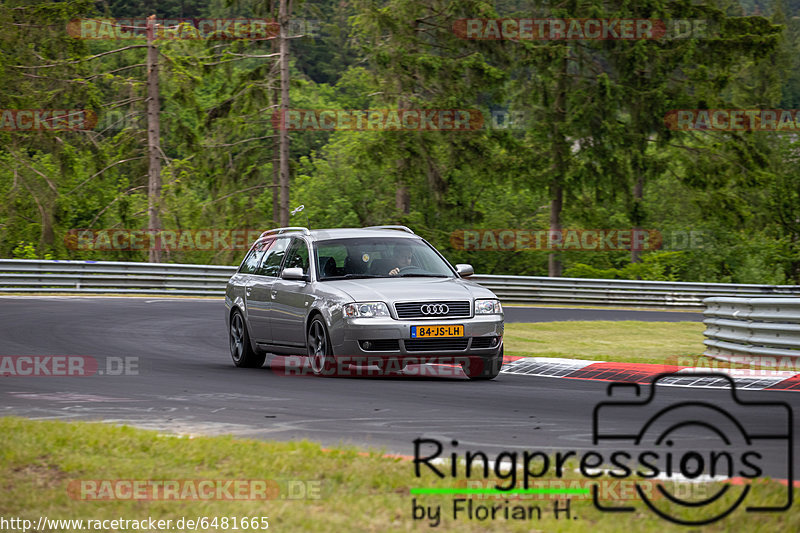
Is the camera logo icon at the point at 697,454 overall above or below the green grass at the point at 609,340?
above

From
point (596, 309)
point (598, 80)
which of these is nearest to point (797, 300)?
point (596, 309)

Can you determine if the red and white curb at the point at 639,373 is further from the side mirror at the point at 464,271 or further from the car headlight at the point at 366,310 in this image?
the car headlight at the point at 366,310

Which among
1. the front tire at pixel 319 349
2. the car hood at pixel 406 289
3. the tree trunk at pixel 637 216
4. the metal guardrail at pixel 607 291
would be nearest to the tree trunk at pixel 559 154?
the tree trunk at pixel 637 216

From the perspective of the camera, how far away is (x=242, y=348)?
13461 mm

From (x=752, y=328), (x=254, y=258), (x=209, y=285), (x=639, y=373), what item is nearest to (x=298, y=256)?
(x=254, y=258)

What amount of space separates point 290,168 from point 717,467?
113 feet

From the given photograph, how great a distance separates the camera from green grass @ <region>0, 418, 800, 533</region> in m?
4.79

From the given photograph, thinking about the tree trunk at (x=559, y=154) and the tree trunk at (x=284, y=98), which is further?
the tree trunk at (x=559, y=154)

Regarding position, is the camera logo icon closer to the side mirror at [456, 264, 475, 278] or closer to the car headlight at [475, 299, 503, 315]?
the car headlight at [475, 299, 503, 315]

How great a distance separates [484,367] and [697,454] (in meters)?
5.20

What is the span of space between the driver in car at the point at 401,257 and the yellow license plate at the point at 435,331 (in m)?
1.39

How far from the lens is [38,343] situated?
14.7 m

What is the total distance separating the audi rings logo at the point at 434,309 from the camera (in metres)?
10.9

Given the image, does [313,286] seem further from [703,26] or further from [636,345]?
[703,26]
